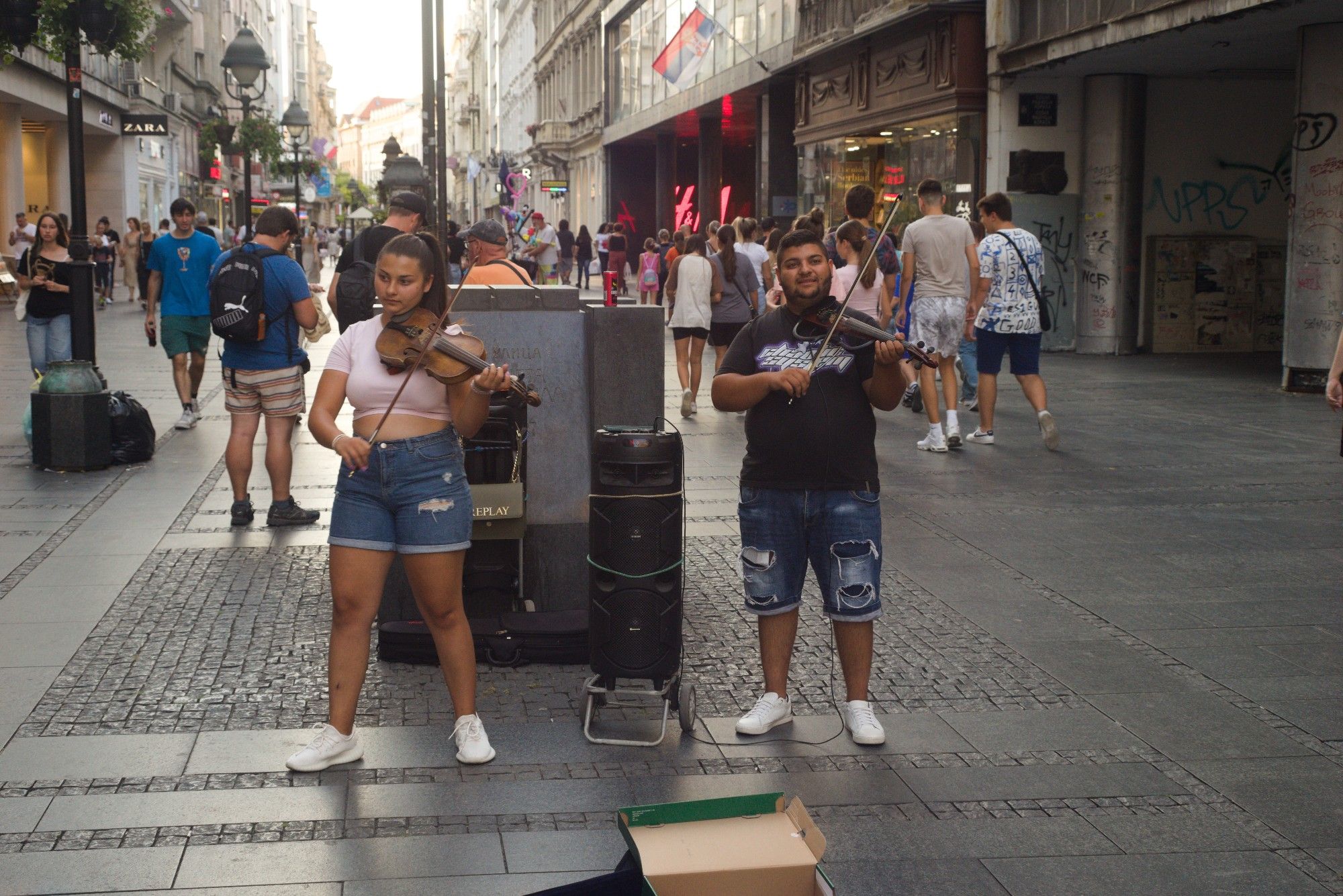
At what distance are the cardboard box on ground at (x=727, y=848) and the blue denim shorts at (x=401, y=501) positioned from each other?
209cm

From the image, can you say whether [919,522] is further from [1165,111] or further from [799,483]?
[1165,111]

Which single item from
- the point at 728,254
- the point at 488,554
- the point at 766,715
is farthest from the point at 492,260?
the point at 728,254

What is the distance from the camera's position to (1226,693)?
18.5 feet

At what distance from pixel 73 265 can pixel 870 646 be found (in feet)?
25.8

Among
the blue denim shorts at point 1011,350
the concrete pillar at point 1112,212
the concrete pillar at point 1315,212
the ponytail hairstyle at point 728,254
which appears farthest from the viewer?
the concrete pillar at point 1112,212

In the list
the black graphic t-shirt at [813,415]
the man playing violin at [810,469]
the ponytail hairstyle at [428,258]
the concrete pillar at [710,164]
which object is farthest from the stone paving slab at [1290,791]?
the concrete pillar at [710,164]

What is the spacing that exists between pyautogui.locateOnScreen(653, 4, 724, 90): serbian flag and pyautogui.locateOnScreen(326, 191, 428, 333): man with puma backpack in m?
22.1

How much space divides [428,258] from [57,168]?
3879 cm

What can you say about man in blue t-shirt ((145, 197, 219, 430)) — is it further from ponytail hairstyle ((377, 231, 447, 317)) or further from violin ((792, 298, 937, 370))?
violin ((792, 298, 937, 370))

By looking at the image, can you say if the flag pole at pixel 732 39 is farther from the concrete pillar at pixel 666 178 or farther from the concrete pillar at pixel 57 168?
the concrete pillar at pixel 57 168

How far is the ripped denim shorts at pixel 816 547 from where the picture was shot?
16.6ft

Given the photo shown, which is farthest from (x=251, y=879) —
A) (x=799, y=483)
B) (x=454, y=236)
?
(x=454, y=236)

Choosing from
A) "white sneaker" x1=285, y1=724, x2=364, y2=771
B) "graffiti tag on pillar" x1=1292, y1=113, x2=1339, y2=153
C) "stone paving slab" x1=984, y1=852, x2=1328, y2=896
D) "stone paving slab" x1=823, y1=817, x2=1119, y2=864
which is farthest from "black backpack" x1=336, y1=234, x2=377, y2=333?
"graffiti tag on pillar" x1=1292, y1=113, x2=1339, y2=153

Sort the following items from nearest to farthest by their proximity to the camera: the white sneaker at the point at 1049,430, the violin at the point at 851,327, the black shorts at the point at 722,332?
the violin at the point at 851,327, the white sneaker at the point at 1049,430, the black shorts at the point at 722,332
